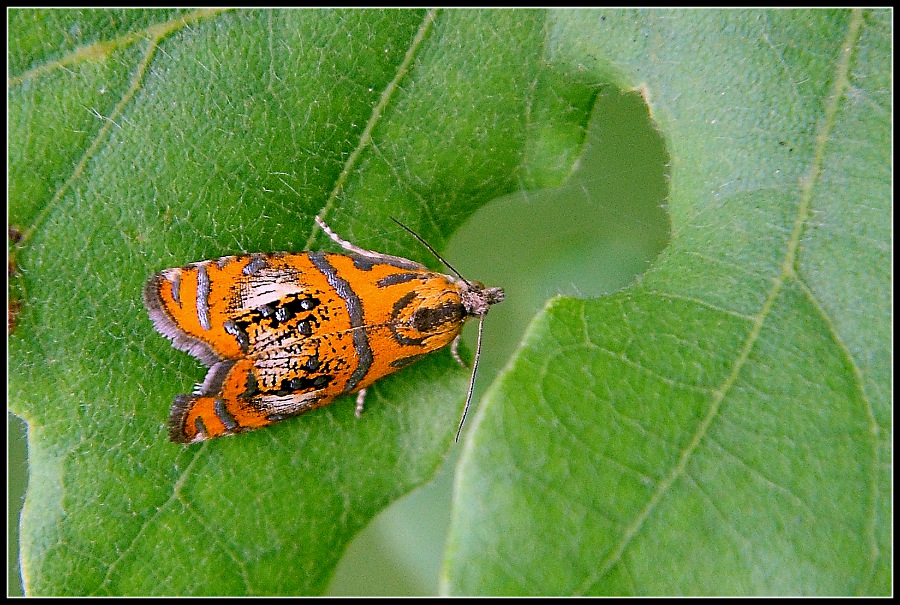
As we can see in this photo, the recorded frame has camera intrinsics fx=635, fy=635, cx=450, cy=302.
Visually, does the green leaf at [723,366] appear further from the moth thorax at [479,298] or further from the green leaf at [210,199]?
the moth thorax at [479,298]

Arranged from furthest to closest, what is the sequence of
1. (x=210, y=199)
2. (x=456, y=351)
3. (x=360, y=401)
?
(x=456, y=351) < (x=360, y=401) < (x=210, y=199)

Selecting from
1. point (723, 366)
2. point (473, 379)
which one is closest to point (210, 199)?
point (473, 379)

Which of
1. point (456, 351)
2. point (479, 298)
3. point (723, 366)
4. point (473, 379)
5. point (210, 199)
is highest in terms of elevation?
point (210, 199)

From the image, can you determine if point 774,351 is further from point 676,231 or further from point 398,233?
point 398,233

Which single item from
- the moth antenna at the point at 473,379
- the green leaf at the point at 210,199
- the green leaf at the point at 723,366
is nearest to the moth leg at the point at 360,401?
the green leaf at the point at 210,199

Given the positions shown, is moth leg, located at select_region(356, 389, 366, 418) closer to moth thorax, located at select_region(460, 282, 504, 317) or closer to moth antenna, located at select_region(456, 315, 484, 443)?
moth antenna, located at select_region(456, 315, 484, 443)

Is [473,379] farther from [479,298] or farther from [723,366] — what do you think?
[723,366]

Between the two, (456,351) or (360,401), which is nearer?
(360,401)
